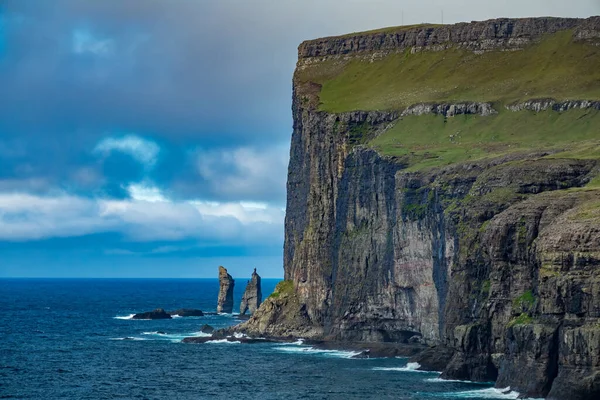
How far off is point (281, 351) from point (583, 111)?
197 feet

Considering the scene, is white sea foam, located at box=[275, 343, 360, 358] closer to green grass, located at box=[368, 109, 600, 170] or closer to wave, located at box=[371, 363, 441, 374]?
wave, located at box=[371, 363, 441, 374]

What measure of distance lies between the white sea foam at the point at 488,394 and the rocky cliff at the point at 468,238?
3.70 ft

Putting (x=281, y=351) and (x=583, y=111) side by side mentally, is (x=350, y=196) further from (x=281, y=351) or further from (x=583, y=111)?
(x=583, y=111)

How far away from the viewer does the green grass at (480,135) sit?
562ft

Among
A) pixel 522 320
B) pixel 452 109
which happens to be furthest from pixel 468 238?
pixel 452 109

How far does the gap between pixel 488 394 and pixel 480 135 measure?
239 feet

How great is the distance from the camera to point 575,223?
114938mm

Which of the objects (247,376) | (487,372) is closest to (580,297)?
(487,372)

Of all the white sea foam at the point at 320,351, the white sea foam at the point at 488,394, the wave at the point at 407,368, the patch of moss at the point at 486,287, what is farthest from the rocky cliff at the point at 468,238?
the white sea foam at the point at 320,351

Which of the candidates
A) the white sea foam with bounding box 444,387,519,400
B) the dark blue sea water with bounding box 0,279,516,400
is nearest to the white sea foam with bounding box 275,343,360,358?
the dark blue sea water with bounding box 0,279,516,400

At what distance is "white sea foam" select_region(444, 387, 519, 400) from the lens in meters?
118

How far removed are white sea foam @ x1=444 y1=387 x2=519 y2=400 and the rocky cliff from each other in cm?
113

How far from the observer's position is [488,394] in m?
121

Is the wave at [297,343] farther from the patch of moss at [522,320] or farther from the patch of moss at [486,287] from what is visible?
the patch of moss at [522,320]
